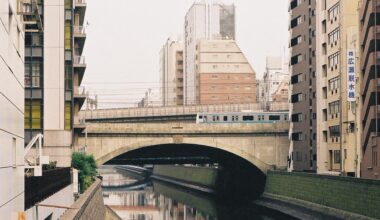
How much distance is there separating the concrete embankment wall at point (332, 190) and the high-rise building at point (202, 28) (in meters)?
96.5

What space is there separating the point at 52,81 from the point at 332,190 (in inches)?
937

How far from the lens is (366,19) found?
53.4 meters

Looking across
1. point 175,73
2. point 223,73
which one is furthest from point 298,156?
point 175,73

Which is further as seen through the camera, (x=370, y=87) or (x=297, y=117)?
(x=297, y=117)

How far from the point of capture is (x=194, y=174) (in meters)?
112

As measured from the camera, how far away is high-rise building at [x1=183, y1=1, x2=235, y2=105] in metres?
168

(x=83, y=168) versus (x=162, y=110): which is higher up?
(x=162, y=110)

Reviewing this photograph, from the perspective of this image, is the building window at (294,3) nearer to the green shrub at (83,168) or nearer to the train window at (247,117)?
the train window at (247,117)

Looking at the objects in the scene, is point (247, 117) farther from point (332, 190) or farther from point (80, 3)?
point (332, 190)

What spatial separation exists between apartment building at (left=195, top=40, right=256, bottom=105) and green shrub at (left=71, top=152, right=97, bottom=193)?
303ft

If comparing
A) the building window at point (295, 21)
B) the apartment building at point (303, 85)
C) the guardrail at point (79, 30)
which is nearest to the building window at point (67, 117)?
the guardrail at point (79, 30)

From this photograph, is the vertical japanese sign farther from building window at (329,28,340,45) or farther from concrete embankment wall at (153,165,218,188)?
concrete embankment wall at (153,165,218,188)

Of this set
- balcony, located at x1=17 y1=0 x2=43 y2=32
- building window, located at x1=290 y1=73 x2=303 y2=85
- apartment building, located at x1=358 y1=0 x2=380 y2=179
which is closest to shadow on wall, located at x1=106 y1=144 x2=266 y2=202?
building window, located at x1=290 y1=73 x2=303 y2=85

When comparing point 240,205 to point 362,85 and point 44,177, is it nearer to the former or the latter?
point 362,85
